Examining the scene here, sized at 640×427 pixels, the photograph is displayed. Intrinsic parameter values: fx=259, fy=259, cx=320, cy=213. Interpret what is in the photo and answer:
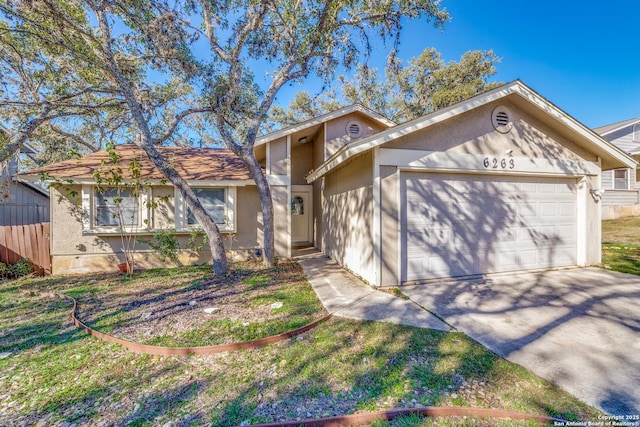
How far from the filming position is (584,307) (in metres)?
4.54

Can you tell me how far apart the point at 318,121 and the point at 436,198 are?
5.06 metres

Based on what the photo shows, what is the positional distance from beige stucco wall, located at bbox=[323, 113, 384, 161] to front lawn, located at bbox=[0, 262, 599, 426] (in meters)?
6.29

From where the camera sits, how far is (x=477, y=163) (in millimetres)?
6098

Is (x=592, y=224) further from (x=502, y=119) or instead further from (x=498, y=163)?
(x=502, y=119)

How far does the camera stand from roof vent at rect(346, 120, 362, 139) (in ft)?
32.2

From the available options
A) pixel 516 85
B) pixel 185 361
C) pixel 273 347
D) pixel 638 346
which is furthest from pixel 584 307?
pixel 185 361

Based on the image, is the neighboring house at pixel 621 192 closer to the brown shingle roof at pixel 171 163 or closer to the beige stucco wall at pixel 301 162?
the beige stucco wall at pixel 301 162

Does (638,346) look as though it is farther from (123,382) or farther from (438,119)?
(123,382)

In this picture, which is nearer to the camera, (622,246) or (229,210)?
(229,210)

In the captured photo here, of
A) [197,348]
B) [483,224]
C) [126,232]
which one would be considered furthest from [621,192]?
[126,232]

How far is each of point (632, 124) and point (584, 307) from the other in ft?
68.2

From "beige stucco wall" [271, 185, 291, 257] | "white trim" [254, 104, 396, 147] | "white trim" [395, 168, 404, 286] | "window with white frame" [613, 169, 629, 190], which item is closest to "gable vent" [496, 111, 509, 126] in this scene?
"white trim" [395, 168, 404, 286]

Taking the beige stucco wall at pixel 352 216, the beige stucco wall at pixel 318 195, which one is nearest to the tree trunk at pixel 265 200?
the beige stucco wall at pixel 352 216

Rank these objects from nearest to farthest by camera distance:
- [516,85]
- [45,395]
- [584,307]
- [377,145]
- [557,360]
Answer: [45,395] < [557,360] < [584,307] < [377,145] < [516,85]
